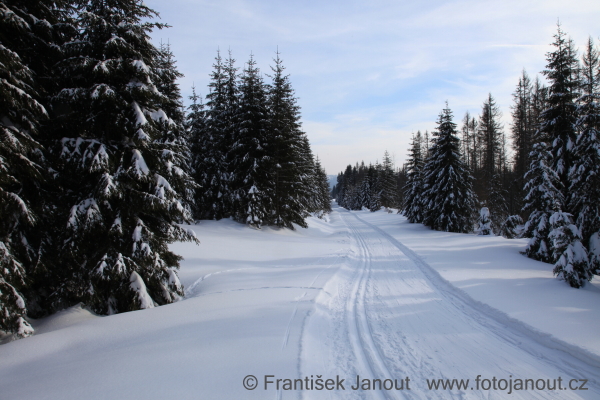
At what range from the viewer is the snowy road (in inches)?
159

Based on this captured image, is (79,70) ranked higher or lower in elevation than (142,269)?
higher

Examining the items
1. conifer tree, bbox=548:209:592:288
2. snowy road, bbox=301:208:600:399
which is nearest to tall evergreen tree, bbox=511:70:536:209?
conifer tree, bbox=548:209:592:288

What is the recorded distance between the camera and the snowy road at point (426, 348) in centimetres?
403

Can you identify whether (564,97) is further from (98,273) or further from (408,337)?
(98,273)

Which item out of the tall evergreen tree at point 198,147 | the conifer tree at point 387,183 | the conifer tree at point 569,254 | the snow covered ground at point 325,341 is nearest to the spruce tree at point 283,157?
the tall evergreen tree at point 198,147

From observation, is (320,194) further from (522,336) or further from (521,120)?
(522,336)

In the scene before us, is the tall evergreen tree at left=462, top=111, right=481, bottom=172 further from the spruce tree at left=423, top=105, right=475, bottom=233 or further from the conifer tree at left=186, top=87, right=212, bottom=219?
the conifer tree at left=186, top=87, right=212, bottom=219

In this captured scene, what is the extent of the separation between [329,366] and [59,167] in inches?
342

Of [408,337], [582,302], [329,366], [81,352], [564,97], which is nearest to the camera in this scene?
[329,366]

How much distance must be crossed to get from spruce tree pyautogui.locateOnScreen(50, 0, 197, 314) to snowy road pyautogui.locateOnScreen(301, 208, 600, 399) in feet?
17.1

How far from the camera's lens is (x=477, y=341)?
530cm

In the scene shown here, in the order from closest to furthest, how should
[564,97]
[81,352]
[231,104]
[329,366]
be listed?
[329,366]
[81,352]
[564,97]
[231,104]

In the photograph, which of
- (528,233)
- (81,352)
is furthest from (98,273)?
(528,233)
